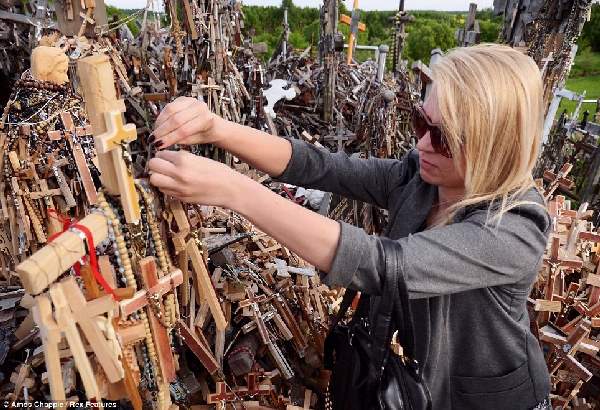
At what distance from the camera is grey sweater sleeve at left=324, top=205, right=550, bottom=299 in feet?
4.10

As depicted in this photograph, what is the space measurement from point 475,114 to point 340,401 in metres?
1.20

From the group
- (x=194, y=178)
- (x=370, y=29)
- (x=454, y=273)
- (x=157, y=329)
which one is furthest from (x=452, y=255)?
(x=370, y=29)

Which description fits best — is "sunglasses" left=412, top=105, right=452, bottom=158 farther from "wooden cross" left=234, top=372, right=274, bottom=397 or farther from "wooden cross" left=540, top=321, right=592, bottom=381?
"wooden cross" left=540, top=321, right=592, bottom=381

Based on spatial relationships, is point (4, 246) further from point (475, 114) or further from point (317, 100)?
point (317, 100)

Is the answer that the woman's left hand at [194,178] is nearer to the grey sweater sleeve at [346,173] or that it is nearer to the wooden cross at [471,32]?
the grey sweater sleeve at [346,173]

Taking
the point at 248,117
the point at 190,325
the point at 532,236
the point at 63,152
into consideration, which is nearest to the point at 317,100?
the point at 248,117

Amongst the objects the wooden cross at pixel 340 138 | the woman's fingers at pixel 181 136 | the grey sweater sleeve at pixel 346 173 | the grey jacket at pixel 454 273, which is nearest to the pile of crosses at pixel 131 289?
the woman's fingers at pixel 181 136

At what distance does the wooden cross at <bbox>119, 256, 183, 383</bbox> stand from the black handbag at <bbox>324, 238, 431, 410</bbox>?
0.67m

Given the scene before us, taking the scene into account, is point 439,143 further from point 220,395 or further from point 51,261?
point 220,395

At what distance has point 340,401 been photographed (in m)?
1.85

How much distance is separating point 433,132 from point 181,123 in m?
0.79

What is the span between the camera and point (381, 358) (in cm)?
155

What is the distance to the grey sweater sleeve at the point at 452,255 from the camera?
1.25 m

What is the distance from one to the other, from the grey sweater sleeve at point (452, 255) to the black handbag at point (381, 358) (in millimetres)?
38
